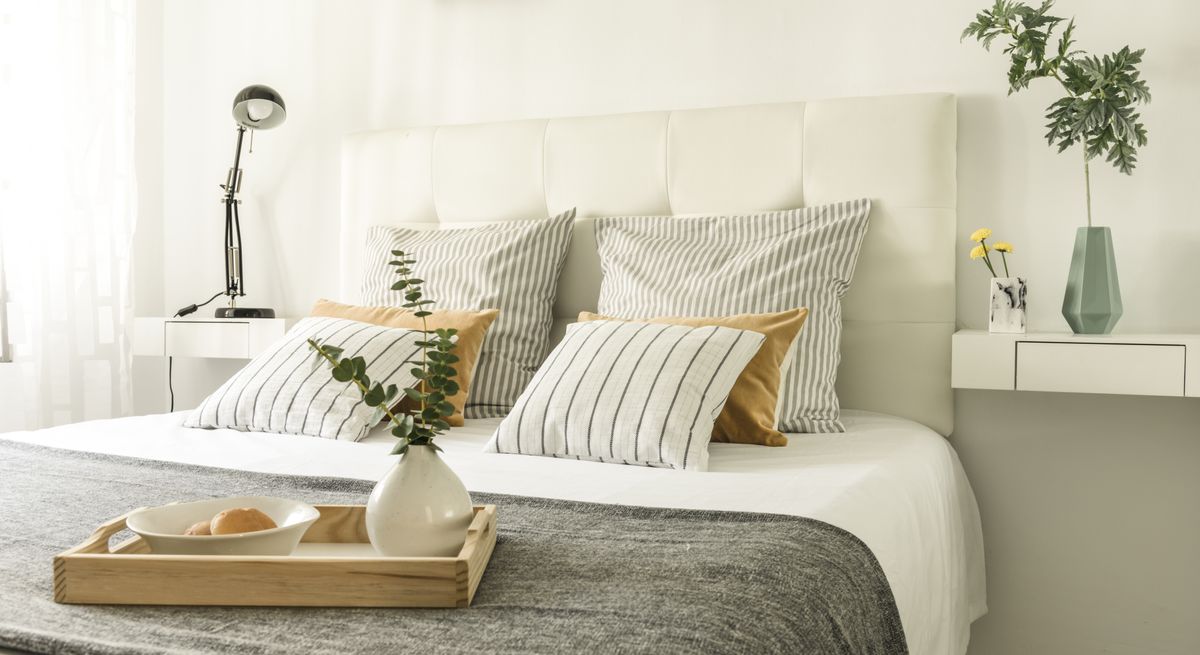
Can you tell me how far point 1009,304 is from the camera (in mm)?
2129

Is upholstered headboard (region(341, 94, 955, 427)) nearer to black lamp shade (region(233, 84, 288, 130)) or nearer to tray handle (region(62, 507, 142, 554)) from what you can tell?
black lamp shade (region(233, 84, 288, 130))

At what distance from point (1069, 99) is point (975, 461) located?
823mm

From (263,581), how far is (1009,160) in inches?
Result: 76.1

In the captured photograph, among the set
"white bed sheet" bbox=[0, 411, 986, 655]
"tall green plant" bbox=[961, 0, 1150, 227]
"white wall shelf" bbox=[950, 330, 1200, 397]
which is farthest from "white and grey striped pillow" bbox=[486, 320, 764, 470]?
"tall green plant" bbox=[961, 0, 1150, 227]

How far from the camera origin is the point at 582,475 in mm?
1645

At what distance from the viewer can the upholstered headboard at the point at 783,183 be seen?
226 cm

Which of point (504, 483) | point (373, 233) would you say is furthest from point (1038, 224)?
point (373, 233)

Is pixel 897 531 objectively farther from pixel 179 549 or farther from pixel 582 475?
pixel 179 549

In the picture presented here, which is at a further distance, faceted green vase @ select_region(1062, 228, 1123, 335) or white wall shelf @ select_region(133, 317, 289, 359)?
white wall shelf @ select_region(133, 317, 289, 359)

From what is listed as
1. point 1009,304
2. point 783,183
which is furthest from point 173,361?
point 1009,304

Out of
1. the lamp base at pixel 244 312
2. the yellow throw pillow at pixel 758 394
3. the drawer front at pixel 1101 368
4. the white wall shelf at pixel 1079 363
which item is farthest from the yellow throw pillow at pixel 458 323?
the drawer front at pixel 1101 368

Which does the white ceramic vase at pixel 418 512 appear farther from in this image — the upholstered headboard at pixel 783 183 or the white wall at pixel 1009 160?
the white wall at pixel 1009 160

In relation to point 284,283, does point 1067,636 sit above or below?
below

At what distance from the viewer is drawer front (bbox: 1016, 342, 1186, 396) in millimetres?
1920
